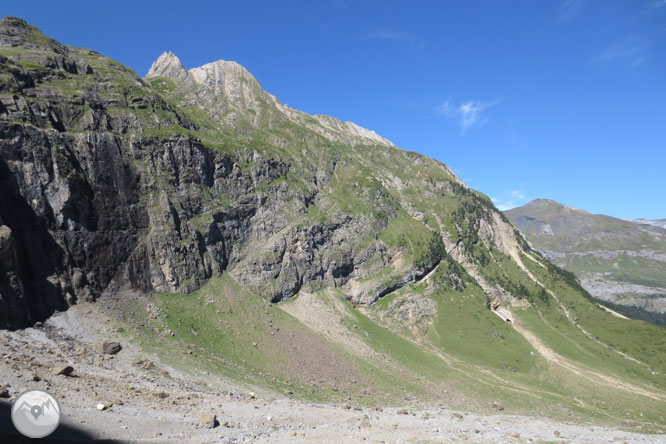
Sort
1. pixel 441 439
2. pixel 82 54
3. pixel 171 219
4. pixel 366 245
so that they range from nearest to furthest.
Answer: pixel 441 439
pixel 171 219
pixel 366 245
pixel 82 54

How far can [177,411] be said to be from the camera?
34.2 m

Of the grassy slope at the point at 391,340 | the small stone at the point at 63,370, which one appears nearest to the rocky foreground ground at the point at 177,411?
the small stone at the point at 63,370

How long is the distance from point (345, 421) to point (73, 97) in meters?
98.0

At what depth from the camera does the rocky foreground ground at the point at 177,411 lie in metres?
28.7

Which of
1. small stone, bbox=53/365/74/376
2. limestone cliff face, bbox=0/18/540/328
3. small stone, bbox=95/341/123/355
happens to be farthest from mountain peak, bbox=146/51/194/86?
small stone, bbox=53/365/74/376

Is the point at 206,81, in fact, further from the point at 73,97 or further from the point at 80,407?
the point at 80,407

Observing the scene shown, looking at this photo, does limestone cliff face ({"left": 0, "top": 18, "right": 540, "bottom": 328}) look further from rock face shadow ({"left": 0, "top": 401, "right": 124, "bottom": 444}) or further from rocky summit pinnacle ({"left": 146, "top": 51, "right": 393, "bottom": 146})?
rock face shadow ({"left": 0, "top": 401, "right": 124, "bottom": 444})

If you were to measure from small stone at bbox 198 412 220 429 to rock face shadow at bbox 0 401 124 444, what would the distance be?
8.51 m

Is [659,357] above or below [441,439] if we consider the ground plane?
above

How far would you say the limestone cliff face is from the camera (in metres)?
61.0

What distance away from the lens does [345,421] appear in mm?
39875

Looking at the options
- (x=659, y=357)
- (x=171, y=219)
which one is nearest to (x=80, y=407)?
(x=171, y=219)

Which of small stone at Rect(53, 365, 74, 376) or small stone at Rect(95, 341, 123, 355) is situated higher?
small stone at Rect(53, 365, 74, 376)

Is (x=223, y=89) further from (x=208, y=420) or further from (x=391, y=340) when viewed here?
(x=208, y=420)
